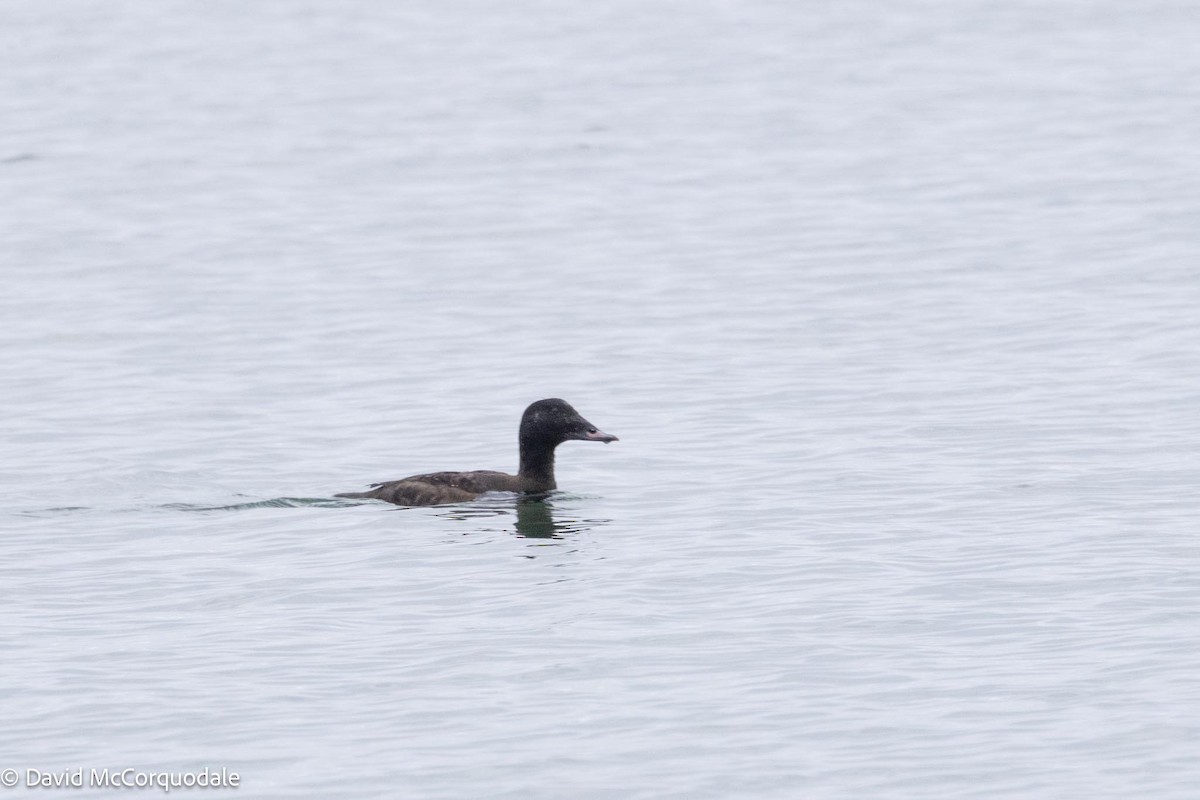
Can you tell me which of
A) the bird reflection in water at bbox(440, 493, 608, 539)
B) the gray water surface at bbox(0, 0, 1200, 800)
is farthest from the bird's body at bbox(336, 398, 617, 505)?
the gray water surface at bbox(0, 0, 1200, 800)

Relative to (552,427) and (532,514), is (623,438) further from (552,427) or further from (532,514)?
(532,514)

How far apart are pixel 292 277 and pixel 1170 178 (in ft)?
51.1

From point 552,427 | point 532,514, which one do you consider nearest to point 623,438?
point 552,427

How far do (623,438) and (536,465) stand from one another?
2.71 m

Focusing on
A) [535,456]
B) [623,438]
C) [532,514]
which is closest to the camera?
[532,514]

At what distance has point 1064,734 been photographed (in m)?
11.6

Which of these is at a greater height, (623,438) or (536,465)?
(536,465)

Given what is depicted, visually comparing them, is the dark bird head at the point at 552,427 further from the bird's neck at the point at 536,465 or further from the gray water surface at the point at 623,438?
the gray water surface at the point at 623,438

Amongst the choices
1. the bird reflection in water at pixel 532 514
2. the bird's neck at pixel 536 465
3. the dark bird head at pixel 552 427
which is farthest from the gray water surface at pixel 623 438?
the dark bird head at pixel 552 427

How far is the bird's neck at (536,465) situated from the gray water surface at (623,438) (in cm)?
21

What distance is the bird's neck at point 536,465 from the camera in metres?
18.5

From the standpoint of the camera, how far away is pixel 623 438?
69.4ft

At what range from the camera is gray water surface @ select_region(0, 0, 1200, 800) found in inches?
468

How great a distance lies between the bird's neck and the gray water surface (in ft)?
0.70
